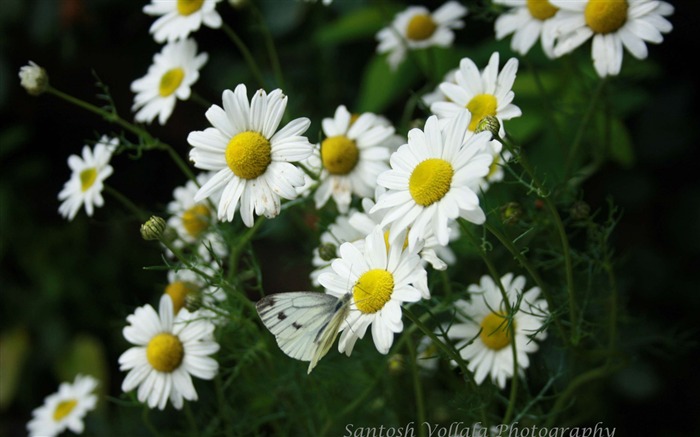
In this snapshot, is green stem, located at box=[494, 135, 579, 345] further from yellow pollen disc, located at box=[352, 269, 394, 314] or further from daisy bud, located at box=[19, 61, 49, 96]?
daisy bud, located at box=[19, 61, 49, 96]

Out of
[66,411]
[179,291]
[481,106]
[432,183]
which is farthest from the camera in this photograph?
[66,411]

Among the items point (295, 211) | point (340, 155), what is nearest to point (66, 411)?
point (295, 211)

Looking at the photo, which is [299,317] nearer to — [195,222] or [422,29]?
[195,222]

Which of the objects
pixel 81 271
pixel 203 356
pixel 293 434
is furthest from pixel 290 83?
pixel 203 356

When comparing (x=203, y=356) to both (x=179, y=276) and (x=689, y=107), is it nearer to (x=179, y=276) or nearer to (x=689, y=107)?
(x=179, y=276)

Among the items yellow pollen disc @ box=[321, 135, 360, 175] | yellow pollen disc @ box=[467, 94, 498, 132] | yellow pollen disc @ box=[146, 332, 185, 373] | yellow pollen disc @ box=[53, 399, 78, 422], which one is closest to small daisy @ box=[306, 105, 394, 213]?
yellow pollen disc @ box=[321, 135, 360, 175]
